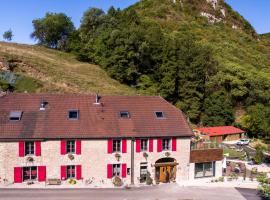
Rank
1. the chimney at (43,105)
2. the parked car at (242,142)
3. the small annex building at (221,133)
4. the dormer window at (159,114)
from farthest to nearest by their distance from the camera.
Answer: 1. the small annex building at (221,133)
2. the parked car at (242,142)
3. the dormer window at (159,114)
4. the chimney at (43,105)

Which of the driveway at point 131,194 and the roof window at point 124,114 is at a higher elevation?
the roof window at point 124,114

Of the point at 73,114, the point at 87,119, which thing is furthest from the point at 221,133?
the point at 73,114

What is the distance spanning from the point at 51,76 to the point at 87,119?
30.6 m

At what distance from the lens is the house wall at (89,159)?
92.5ft

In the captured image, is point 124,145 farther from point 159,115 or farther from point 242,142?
point 242,142

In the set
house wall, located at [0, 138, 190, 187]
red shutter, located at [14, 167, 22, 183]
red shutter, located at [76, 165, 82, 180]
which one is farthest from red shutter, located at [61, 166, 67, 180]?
red shutter, located at [14, 167, 22, 183]

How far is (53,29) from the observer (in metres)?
87.1

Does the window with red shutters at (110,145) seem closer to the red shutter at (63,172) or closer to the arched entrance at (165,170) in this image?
the red shutter at (63,172)

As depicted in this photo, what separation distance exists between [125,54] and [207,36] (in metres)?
41.2

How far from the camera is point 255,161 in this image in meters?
39.7

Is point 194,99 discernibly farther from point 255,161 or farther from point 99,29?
point 99,29

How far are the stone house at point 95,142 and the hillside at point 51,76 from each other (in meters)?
22.8

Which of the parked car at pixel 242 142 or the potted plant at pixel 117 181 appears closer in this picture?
the potted plant at pixel 117 181

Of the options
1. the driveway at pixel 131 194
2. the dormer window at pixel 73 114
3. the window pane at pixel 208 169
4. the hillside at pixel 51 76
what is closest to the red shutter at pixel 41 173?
the driveway at pixel 131 194
